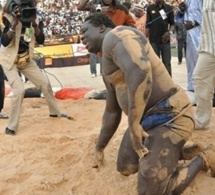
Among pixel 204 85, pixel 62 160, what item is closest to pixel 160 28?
pixel 204 85

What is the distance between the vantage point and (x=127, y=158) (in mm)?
3541

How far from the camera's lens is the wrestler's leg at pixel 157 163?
3145mm

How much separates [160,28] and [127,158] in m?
5.29

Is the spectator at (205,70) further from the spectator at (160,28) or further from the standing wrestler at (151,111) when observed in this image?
the spectator at (160,28)

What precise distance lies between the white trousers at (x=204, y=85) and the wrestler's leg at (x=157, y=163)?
5.58 ft

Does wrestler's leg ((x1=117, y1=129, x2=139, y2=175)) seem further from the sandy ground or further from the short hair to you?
the short hair

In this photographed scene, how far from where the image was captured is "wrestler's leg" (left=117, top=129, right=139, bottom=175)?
11.5 feet

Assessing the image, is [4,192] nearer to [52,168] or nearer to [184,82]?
[52,168]

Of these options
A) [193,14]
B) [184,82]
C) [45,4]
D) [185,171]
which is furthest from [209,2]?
[45,4]

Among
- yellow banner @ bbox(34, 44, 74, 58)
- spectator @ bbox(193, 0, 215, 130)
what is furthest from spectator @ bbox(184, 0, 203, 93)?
yellow banner @ bbox(34, 44, 74, 58)

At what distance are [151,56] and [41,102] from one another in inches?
184

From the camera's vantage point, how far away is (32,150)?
4.84 m

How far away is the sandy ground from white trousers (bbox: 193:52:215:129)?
0.54 feet

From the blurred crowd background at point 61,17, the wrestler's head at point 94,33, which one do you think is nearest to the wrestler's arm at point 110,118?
the wrestler's head at point 94,33
